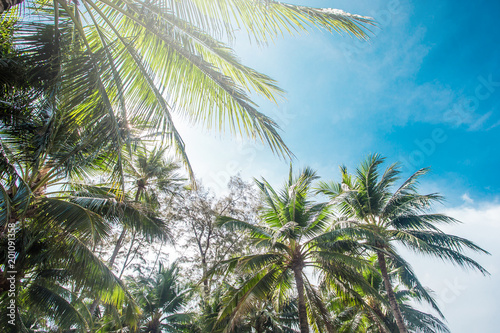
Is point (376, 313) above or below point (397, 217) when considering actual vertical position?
below

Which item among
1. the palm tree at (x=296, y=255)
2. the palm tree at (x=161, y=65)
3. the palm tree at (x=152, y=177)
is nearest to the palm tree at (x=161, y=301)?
the palm tree at (x=152, y=177)

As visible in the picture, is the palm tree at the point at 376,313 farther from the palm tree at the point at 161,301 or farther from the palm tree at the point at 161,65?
the palm tree at the point at 161,65

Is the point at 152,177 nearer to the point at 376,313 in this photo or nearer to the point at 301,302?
the point at 301,302

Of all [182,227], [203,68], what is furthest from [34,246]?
[182,227]

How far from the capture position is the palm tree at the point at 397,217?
968cm

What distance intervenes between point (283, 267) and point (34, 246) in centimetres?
675

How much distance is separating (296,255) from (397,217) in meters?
5.23

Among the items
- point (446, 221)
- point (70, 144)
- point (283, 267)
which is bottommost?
point (283, 267)

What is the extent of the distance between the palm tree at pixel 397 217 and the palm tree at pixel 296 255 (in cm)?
158

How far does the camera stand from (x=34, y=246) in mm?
6039

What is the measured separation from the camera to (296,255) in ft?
28.0

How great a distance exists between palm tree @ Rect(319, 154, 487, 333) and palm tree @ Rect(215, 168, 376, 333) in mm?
1585

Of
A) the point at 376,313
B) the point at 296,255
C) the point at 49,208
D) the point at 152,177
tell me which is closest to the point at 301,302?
the point at 296,255

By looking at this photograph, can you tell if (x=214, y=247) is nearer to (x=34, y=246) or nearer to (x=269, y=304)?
(x=269, y=304)
